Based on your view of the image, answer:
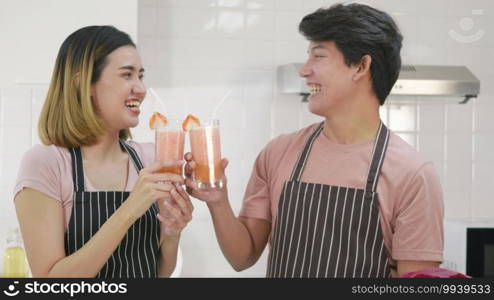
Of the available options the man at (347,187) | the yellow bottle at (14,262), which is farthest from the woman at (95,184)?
the yellow bottle at (14,262)

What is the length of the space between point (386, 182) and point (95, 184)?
764mm

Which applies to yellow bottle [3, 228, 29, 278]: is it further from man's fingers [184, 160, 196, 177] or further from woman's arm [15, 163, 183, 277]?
man's fingers [184, 160, 196, 177]

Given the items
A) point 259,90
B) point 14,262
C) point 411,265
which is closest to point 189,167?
point 411,265

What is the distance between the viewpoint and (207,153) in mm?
1847

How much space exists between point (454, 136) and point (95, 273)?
2532mm

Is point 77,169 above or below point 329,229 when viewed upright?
above

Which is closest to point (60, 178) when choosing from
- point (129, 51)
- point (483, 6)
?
point (129, 51)

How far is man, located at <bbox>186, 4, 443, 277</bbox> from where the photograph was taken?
1.91m

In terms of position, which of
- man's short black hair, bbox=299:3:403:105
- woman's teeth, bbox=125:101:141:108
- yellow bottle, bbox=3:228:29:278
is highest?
man's short black hair, bbox=299:3:403:105

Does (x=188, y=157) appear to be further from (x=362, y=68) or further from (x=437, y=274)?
(x=437, y=274)

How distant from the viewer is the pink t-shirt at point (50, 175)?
1.80 meters

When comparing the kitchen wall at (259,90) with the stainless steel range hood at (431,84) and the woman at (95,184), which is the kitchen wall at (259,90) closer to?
the stainless steel range hood at (431,84)

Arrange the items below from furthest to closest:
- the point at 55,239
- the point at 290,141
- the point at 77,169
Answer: the point at 290,141
the point at 77,169
the point at 55,239

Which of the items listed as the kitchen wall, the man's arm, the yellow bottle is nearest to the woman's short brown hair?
the man's arm
